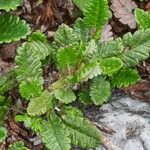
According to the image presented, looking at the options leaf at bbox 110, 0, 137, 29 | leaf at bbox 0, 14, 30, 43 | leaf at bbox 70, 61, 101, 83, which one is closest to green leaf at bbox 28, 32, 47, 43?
leaf at bbox 0, 14, 30, 43

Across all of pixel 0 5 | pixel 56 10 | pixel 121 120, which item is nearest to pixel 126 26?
pixel 56 10

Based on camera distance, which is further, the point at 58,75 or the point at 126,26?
the point at 126,26

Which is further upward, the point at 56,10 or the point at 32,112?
the point at 56,10

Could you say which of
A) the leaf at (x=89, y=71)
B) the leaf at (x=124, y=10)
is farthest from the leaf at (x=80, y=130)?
the leaf at (x=124, y=10)

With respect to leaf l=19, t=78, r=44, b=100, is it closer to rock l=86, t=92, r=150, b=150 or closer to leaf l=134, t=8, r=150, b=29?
rock l=86, t=92, r=150, b=150

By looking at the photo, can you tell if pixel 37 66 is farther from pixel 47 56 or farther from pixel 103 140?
pixel 103 140

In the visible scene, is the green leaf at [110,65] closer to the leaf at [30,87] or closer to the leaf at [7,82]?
the leaf at [30,87]

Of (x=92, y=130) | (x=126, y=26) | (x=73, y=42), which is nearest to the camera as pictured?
(x=92, y=130)
